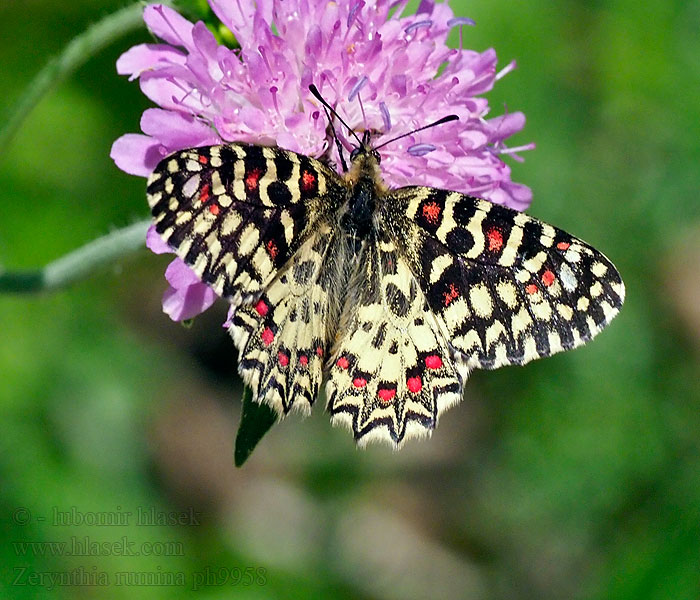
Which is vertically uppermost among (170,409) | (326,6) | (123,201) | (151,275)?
(326,6)

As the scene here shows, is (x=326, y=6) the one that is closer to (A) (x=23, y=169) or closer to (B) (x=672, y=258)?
(A) (x=23, y=169)

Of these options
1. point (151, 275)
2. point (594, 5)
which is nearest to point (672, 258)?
point (594, 5)

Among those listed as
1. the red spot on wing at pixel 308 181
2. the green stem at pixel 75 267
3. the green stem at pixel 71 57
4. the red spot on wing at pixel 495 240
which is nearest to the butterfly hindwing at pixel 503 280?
the red spot on wing at pixel 495 240

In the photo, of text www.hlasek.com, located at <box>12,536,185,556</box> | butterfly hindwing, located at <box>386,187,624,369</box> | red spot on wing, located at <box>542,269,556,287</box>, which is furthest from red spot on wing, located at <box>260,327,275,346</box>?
text www.hlasek.com, located at <box>12,536,185,556</box>

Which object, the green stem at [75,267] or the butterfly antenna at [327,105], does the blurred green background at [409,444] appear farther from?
the butterfly antenna at [327,105]

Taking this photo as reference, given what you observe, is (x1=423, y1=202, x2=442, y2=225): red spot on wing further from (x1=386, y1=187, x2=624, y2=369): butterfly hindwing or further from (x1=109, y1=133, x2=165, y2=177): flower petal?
(x1=109, y1=133, x2=165, y2=177): flower petal

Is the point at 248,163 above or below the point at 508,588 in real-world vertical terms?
above

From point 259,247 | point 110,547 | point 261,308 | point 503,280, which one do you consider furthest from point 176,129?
point 110,547
